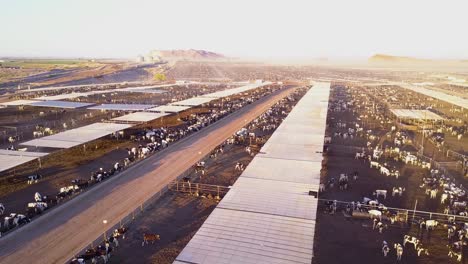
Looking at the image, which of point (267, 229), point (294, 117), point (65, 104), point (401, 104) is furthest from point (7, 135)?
point (401, 104)

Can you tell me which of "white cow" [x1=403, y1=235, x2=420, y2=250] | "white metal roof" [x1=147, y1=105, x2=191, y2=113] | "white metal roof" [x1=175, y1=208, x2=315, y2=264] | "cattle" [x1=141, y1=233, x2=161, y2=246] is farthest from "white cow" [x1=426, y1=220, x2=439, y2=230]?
"white metal roof" [x1=147, y1=105, x2=191, y2=113]

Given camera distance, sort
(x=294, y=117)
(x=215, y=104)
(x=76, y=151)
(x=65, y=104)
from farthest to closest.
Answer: (x=215, y=104)
(x=65, y=104)
(x=294, y=117)
(x=76, y=151)

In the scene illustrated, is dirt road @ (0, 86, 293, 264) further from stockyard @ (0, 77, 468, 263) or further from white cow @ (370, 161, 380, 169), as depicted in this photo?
white cow @ (370, 161, 380, 169)

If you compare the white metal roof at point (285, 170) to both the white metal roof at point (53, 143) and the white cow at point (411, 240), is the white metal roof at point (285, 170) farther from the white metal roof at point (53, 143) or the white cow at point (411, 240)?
the white metal roof at point (53, 143)

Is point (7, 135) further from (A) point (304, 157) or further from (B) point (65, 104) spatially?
(A) point (304, 157)

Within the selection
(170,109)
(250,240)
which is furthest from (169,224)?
(170,109)

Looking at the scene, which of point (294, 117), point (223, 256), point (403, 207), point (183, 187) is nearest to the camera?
point (223, 256)
